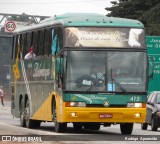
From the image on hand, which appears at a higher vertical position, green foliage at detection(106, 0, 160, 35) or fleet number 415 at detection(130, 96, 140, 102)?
green foliage at detection(106, 0, 160, 35)

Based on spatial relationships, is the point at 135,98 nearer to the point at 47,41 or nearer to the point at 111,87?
the point at 111,87

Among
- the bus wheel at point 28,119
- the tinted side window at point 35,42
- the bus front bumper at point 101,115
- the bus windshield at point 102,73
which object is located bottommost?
the bus wheel at point 28,119

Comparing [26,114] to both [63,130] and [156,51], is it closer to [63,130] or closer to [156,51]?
[63,130]

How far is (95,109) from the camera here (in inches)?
997

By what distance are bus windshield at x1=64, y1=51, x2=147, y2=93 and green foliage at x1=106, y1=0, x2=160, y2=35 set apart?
1407 inches

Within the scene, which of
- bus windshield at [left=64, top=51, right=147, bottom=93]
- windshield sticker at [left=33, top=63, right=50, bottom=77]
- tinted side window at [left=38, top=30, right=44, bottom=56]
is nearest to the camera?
bus windshield at [left=64, top=51, right=147, bottom=93]

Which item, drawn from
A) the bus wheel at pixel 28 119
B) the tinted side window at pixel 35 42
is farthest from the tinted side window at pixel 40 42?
the bus wheel at pixel 28 119

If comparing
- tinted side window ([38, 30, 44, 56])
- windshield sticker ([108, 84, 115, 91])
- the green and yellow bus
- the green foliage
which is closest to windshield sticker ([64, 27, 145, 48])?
the green and yellow bus

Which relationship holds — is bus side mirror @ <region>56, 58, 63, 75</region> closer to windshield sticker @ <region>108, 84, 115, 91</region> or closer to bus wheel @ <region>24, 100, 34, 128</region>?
windshield sticker @ <region>108, 84, 115, 91</region>

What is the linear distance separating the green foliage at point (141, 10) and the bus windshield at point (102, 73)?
117 feet

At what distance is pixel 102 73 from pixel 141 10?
40.7 m

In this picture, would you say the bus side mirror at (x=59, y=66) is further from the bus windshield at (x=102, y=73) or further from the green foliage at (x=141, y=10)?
the green foliage at (x=141, y=10)

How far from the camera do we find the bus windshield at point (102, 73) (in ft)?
83.0

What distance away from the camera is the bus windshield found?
25.3 meters
